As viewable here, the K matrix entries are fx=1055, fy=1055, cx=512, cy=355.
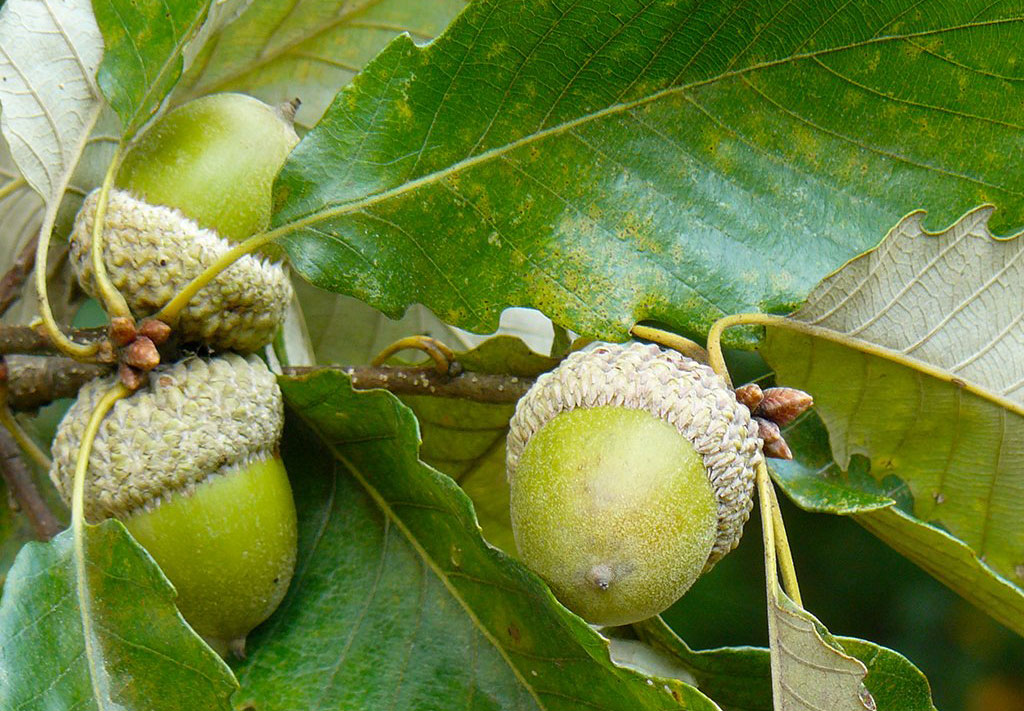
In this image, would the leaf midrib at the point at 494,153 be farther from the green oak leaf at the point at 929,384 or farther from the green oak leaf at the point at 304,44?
the green oak leaf at the point at 304,44

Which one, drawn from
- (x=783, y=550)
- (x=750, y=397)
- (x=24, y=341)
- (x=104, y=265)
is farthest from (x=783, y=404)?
(x=24, y=341)

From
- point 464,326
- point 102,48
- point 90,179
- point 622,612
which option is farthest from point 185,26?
point 622,612

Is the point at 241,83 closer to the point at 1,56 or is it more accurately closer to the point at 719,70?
the point at 1,56

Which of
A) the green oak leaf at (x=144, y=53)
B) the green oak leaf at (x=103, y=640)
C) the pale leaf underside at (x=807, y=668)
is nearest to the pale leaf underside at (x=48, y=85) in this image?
the green oak leaf at (x=144, y=53)

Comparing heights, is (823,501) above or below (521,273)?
below

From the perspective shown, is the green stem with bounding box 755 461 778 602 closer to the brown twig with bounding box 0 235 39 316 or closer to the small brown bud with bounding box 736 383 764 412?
the small brown bud with bounding box 736 383 764 412

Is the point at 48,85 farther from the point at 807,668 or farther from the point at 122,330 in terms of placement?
the point at 807,668
